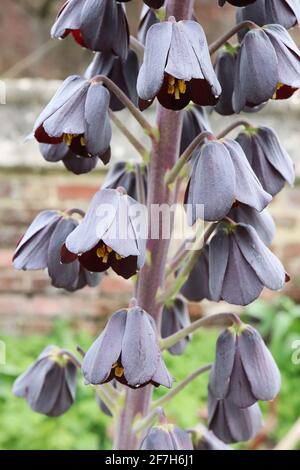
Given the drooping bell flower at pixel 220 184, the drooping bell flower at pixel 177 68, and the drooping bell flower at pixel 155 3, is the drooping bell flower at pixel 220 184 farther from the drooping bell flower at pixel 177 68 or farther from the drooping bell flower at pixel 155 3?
the drooping bell flower at pixel 155 3

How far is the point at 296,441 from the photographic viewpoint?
1.78m

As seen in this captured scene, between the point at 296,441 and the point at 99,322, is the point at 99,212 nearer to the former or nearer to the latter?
the point at 296,441

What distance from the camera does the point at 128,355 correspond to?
755mm

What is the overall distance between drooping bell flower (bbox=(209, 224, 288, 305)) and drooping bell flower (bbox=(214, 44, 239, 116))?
0.17 m

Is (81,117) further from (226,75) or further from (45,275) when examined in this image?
(45,275)

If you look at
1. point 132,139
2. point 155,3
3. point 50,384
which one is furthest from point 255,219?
point 50,384

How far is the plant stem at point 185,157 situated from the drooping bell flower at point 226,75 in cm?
11

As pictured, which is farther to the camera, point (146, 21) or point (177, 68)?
point (146, 21)

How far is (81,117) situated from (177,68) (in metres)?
0.13

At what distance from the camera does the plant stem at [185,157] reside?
0.80 m

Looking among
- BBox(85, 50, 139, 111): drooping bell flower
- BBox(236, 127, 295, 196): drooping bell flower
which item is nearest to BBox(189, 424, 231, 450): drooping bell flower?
BBox(236, 127, 295, 196): drooping bell flower

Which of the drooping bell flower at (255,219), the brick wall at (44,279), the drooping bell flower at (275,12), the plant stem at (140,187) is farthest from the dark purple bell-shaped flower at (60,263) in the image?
the brick wall at (44,279)

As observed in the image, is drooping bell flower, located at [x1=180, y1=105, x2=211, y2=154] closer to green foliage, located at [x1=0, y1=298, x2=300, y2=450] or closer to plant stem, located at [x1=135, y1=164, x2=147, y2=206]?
plant stem, located at [x1=135, y1=164, x2=147, y2=206]
